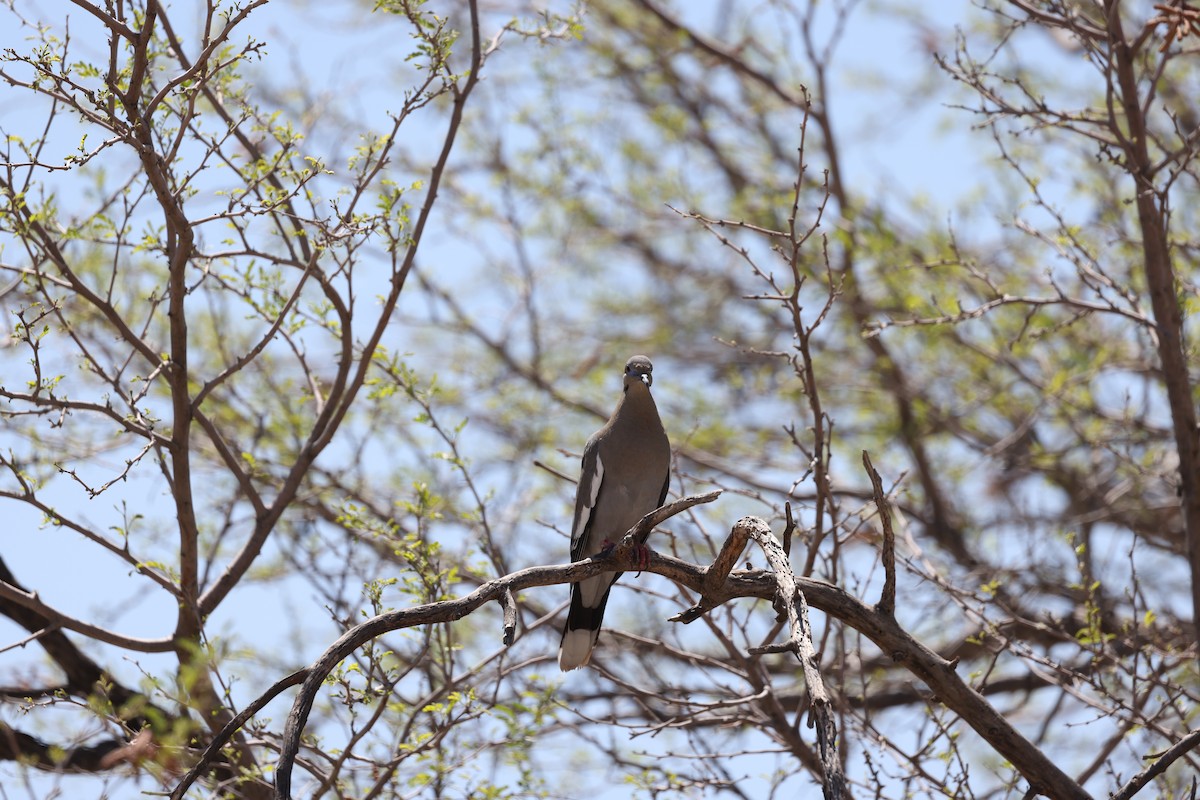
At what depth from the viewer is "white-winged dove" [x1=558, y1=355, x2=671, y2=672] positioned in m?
5.51

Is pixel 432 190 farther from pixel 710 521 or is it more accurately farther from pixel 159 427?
pixel 710 521

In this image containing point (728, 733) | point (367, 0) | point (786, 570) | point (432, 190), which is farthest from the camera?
point (367, 0)

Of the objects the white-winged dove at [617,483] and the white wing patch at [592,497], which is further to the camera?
the white wing patch at [592,497]

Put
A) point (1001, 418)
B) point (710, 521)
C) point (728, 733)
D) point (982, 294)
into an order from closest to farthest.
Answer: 1. point (728, 733)
2. point (710, 521)
3. point (982, 294)
4. point (1001, 418)

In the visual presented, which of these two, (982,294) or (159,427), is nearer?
(159,427)

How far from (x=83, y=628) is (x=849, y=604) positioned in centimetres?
299

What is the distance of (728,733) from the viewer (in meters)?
6.61

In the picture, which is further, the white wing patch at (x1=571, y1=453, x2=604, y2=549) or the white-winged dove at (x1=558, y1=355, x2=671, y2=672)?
the white wing patch at (x1=571, y1=453, x2=604, y2=549)

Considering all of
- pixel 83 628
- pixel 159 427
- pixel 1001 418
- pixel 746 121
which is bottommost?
pixel 83 628

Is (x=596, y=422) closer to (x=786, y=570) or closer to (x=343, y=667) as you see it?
(x=343, y=667)

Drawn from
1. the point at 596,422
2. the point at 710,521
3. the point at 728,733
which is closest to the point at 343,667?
the point at 728,733

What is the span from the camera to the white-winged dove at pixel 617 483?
5.51m

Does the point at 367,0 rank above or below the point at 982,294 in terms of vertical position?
above

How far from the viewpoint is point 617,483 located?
5.63 metres
